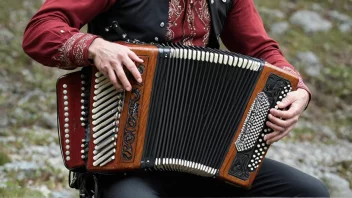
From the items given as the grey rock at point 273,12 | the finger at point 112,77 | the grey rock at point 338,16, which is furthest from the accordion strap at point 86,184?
the grey rock at point 338,16

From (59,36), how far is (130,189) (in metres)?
0.66

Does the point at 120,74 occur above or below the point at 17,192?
above

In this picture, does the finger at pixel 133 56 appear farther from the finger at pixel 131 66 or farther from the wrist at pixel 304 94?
the wrist at pixel 304 94

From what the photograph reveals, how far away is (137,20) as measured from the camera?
9.00ft

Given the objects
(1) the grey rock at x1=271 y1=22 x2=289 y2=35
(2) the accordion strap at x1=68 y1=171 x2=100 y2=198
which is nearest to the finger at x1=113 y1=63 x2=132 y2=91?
(2) the accordion strap at x1=68 y1=171 x2=100 y2=198

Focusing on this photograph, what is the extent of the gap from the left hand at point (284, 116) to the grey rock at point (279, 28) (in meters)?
6.31

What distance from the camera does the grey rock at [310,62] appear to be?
8102 millimetres

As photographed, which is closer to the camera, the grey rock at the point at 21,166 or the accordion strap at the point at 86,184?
the accordion strap at the point at 86,184

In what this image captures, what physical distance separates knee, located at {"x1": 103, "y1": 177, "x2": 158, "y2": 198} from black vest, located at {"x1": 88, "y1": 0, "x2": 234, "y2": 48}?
615mm

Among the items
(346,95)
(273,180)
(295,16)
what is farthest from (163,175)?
(295,16)

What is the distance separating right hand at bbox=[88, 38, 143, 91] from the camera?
241cm

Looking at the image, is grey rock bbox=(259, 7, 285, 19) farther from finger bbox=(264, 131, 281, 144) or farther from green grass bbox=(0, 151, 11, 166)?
finger bbox=(264, 131, 281, 144)

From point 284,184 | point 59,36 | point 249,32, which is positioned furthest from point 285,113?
point 59,36

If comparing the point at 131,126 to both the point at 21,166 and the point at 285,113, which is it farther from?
the point at 21,166
